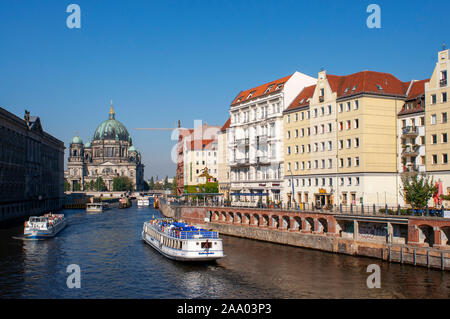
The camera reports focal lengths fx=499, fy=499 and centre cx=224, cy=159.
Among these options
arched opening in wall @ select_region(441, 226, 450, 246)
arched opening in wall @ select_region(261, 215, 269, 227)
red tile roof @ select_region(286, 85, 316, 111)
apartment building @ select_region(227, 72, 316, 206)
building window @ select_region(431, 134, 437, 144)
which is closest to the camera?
arched opening in wall @ select_region(441, 226, 450, 246)

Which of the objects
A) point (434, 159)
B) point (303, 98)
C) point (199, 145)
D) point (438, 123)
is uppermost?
point (303, 98)

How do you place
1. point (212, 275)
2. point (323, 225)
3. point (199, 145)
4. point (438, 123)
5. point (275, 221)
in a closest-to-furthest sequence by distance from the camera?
point (212, 275), point (438, 123), point (323, 225), point (275, 221), point (199, 145)

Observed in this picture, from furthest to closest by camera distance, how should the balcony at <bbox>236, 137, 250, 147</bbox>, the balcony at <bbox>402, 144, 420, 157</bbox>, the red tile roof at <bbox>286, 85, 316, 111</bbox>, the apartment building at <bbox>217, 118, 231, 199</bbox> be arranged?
the apartment building at <bbox>217, 118, 231, 199</bbox> → the balcony at <bbox>236, 137, 250, 147</bbox> → the red tile roof at <bbox>286, 85, 316, 111</bbox> → the balcony at <bbox>402, 144, 420, 157</bbox>

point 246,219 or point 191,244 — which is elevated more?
point 246,219

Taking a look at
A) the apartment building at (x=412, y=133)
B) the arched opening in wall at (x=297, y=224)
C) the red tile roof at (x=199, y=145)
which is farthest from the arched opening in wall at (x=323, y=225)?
the red tile roof at (x=199, y=145)

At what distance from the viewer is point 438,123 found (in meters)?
62.7

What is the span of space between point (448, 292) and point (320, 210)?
2671 centimetres

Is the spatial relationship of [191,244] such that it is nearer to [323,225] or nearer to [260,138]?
[323,225]

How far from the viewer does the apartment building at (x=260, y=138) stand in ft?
284

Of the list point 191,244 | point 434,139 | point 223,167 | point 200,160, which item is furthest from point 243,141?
point 200,160

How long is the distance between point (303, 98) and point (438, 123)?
25.2m

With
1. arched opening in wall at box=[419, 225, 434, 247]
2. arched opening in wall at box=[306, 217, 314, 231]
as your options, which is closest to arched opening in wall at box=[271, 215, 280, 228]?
arched opening in wall at box=[306, 217, 314, 231]

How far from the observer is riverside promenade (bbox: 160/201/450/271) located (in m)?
46.0

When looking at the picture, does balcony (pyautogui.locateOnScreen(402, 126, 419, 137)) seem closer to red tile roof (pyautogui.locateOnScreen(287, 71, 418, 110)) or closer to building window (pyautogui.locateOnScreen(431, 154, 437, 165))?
building window (pyautogui.locateOnScreen(431, 154, 437, 165))
